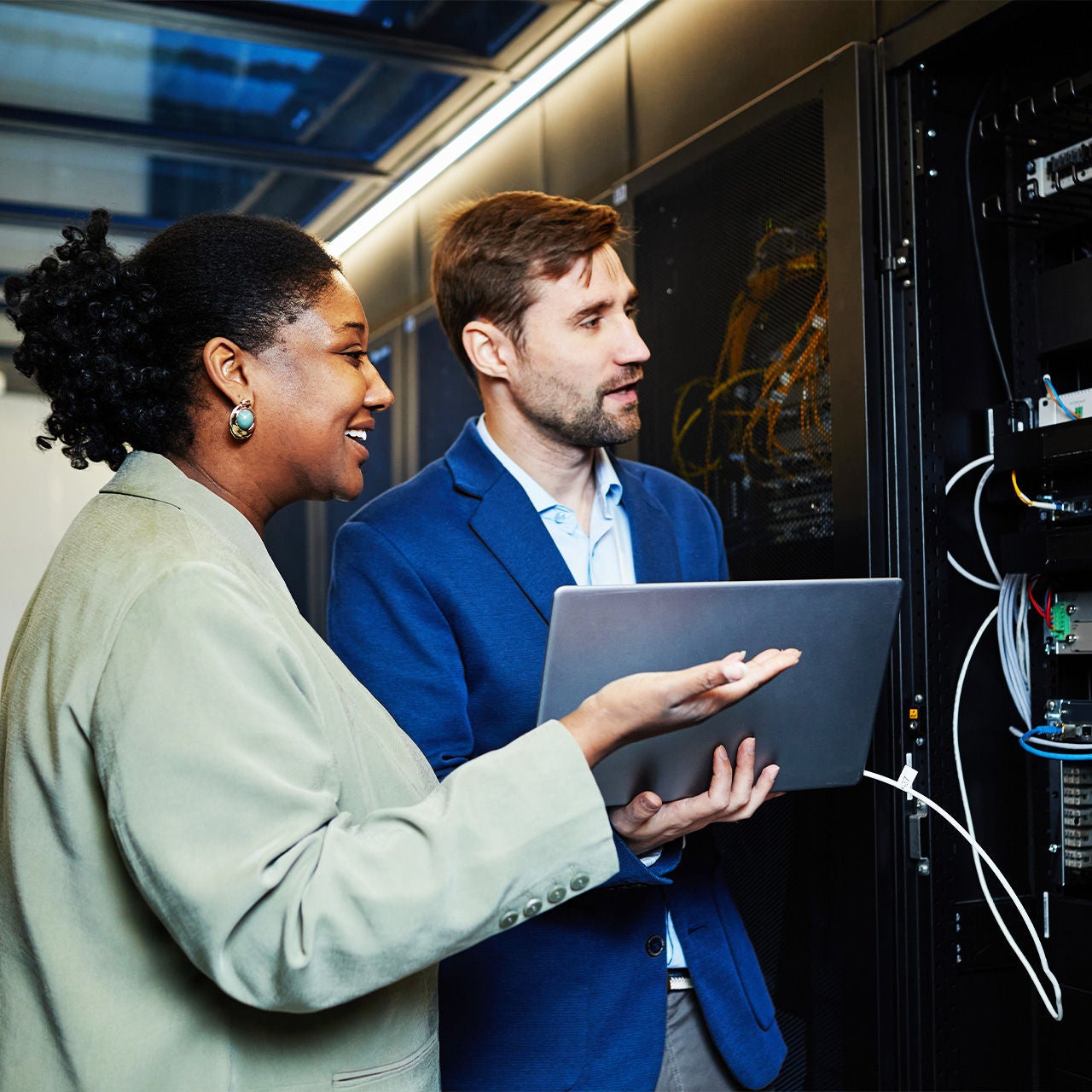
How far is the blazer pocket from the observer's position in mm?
875

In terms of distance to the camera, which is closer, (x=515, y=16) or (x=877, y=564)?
(x=877, y=564)

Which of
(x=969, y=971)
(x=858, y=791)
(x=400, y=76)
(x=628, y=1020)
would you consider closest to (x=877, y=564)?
(x=858, y=791)

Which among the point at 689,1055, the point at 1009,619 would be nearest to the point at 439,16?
the point at 1009,619

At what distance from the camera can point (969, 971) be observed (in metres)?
1.54

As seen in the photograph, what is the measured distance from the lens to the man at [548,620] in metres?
1.32

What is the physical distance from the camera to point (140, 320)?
0.99 m

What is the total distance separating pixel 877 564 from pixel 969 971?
56cm

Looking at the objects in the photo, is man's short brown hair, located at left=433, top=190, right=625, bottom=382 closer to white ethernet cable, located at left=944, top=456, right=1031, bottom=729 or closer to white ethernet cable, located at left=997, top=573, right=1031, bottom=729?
white ethernet cable, located at left=944, top=456, right=1031, bottom=729

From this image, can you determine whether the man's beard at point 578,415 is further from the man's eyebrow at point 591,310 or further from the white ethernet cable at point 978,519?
the white ethernet cable at point 978,519

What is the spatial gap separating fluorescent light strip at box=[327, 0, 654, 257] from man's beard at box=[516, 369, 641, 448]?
2.07ft

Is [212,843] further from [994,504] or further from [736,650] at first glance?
[994,504]

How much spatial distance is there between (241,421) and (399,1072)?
55cm

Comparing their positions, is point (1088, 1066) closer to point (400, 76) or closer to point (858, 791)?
point (858, 791)

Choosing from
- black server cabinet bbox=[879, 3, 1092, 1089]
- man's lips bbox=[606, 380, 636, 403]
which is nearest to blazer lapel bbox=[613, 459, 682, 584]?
man's lips bbox=[606, 380, 636, 403]
